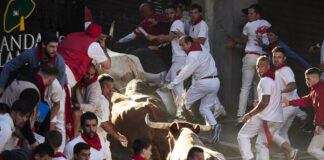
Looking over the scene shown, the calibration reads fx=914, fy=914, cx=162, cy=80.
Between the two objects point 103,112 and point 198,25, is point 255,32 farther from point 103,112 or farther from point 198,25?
point 103,112

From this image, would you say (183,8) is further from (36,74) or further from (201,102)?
(36,74)

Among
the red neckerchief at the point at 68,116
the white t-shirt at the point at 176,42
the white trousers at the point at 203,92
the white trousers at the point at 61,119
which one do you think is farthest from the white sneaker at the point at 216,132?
the white trousers at the point at 61,119

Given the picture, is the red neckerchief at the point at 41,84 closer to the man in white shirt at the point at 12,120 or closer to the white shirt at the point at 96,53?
the man in white shirt at the point at 12,120

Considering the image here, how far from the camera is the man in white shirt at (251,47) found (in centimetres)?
1553

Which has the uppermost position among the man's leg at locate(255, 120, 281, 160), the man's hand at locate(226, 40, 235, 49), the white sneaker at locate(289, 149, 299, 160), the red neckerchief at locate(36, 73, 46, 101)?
the red neckerchief at locate(36, 73, 46, 101)

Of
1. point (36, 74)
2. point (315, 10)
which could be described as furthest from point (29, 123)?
point (315, 10)

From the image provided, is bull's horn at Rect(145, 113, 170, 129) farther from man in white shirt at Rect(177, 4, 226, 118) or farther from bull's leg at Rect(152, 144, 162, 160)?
man in white shirt at Rect(177, 4, 226, 118)

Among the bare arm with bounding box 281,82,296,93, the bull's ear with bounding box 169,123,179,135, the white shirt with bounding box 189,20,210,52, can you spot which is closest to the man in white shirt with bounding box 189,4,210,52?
the white shirt with bounding box 189,20,210,52

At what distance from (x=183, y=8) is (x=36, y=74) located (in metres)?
6.71

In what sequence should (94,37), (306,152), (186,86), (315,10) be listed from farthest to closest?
(315,10), (186,86), (306,152), (94,37)

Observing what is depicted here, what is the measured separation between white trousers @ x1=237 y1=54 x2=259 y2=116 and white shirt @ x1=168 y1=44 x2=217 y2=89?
834 millimetres

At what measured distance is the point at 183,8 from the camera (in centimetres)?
1678

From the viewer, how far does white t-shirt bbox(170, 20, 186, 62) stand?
52.7 feet

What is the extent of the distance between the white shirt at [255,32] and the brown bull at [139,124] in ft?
9.04
